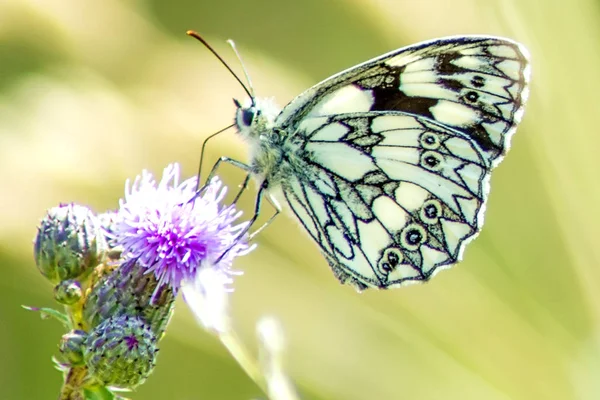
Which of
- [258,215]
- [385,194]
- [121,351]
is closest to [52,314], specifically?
[121,351]

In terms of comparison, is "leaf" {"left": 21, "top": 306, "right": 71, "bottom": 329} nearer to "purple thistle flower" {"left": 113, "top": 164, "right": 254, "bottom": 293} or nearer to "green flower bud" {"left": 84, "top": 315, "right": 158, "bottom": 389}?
"green flower bud" {"left": 84, "top": 315, "right": 158, "bottom": 389}

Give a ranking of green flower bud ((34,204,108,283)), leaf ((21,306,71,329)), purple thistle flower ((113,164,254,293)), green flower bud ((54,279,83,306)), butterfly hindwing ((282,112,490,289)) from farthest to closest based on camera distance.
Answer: butterfly hindwing ((282,112,490,289)) < purple thistle flower ((113,164,254,293)) < green flower bud ((34,204,108,283)) < green flower bud ((54,279,83,306)) < leaf ((21,306,71,329))

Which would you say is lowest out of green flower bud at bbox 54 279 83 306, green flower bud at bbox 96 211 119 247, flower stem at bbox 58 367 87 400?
flower stem at bbox 58 367 87 400

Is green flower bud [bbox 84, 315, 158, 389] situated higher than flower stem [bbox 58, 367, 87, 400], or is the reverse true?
green flower bud [bbox 84, 315, 158, 389]

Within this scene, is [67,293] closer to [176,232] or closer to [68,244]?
[68,244]

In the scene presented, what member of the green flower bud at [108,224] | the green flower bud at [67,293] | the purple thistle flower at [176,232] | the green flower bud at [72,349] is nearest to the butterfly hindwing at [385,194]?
the purple thistle flower at [176,232]

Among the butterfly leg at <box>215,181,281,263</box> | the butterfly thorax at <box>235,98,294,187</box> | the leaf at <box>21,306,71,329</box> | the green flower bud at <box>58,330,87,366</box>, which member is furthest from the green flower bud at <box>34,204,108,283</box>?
the butterfly thorax at <box>235,98,294,187</box>

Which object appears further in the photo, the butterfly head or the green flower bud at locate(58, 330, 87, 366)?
the butterfly head

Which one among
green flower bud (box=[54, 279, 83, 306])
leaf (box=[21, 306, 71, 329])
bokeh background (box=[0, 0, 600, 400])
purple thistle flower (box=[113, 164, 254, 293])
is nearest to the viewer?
leaf (box=[21, 306, 71, 329])
